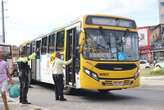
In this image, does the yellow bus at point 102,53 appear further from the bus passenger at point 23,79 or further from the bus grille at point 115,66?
the bus passenger at point 23,79

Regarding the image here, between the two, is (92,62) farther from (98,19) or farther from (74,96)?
(74,96)

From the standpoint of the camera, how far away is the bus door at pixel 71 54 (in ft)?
56.9

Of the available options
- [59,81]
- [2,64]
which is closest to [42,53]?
[59,81]

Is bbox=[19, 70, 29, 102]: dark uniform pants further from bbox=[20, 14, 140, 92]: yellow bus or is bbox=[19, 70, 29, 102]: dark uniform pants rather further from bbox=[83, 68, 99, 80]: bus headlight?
bbox=[83, 68, 99, 80]: bus headlight

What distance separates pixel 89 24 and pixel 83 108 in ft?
11.7

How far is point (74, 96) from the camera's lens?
61.8 ft

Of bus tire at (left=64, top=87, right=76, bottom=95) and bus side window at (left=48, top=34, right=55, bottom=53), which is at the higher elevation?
bus side window at (left=48, top=34, right=55, bottom=53)

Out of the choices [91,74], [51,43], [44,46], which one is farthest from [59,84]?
[44,46]

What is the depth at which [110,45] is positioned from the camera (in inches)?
661

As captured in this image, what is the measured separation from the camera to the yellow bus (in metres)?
16.3

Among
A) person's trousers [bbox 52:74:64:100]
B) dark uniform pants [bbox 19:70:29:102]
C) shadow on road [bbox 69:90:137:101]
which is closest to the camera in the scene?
dark uniform pants [bbox 19:70:29:102]

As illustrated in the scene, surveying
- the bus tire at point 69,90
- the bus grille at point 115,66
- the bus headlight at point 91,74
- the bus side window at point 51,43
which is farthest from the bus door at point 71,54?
the bus side window at point 51,43

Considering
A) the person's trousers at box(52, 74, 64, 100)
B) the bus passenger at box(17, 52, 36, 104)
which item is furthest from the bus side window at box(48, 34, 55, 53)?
the bus passenger at box(17, 52, 36, 104)

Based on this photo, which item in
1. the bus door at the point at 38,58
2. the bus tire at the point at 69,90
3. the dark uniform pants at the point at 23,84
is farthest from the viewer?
the bus door at the point at 38,58
